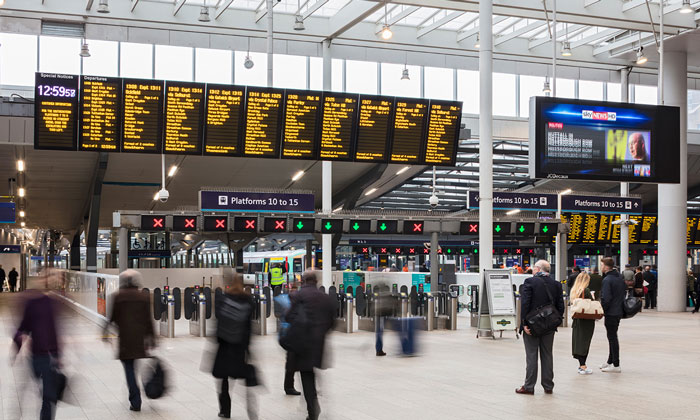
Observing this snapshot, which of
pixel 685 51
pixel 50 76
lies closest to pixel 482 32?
pixel 50 76

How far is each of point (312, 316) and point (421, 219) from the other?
44.2ft

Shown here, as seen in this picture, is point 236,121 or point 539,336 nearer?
point 539,336

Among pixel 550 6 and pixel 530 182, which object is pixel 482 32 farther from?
pixel 530 182

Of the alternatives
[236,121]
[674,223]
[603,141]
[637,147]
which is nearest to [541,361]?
[603,141]

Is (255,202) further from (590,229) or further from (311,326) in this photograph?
(590,229)

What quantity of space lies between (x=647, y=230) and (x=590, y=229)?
2.73 metres

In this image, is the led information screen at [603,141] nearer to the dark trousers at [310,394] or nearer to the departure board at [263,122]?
the departure board at [263,122]

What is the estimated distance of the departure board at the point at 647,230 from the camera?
1391 inches

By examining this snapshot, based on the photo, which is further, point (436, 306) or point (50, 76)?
point (436, 306)

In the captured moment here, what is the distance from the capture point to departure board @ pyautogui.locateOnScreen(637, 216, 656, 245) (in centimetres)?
3534

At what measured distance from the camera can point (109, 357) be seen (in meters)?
13.6

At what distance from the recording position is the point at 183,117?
671 inches

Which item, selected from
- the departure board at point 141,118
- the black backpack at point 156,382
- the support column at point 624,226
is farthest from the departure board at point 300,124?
the support column at point 624,226

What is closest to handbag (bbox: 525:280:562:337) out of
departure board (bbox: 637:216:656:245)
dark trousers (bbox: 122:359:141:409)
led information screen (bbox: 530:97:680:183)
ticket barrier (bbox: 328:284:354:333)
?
dark trousers (bbox: 122:359:141:409)
